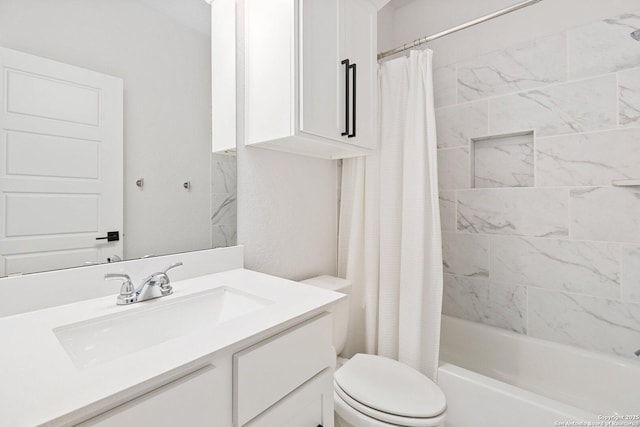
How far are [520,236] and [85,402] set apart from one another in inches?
75.8

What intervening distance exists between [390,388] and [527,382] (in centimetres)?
94

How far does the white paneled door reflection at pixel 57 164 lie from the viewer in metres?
0.72

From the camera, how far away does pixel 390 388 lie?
111 centimetres

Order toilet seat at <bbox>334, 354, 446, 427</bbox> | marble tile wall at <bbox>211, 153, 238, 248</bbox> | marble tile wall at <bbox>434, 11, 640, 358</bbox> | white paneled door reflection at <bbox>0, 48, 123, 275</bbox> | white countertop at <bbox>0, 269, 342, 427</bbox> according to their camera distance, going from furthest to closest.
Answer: marble tile wall at <bbox>434, 11, 640, 358</bbox> → marble tile wall at <bbox>211, 153, 238, 248</bbox> → toilet seat at <bbox>334, 354, 446, 427</bbox> → white paneled door reflection at <bbox>0, 48, 123, 275</bbox> → white countertop at <bbox>0, 269, 342, 427</bbox>

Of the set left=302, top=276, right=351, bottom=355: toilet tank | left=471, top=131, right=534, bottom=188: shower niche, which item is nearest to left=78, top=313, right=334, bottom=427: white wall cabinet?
left=302, top=276, right=351, bottom=355: toilet tank

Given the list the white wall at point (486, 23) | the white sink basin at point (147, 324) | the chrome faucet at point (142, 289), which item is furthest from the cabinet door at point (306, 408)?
the white wall at point (486, 23)

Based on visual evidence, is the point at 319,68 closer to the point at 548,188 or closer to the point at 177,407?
the point at 177,407

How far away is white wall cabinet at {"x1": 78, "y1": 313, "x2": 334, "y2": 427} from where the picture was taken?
0.48m

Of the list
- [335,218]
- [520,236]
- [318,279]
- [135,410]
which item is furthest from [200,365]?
[520,236]

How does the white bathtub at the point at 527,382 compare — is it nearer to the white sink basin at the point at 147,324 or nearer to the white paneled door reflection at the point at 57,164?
the white sink basin at the point at 147,324

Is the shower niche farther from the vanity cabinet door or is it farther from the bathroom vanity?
the vanity cabinet door

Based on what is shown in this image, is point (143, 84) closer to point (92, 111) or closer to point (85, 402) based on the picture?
point (92, 111)

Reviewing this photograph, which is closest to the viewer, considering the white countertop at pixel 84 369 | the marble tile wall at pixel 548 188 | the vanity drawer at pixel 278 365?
the white countertop at pixel 84 369

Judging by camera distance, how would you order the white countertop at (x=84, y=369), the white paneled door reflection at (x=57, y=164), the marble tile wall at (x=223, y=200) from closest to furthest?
the white countertop at (x=84, y=369) → the white paneled door reflection at (x=57, y=164) → the marble tile wall at (x=223, y=200)
